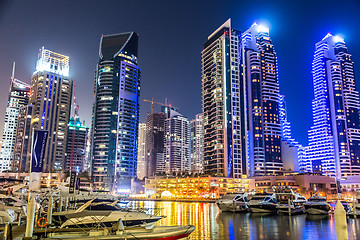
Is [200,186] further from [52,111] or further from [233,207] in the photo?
[52,111]

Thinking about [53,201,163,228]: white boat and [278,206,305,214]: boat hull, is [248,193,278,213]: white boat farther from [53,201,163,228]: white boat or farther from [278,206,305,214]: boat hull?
[53,201,163,228]: white boat

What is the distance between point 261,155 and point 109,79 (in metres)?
112

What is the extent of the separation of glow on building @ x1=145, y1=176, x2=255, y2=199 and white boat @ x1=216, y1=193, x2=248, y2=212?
3102 inches

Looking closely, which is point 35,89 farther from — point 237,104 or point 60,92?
point 237,104

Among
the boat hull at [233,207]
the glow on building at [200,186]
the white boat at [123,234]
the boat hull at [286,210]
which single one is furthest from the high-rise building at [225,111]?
the white boat at [123,234]

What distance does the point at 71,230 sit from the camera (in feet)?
83.0

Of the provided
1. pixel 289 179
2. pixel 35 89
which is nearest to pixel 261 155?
pixel 289 179

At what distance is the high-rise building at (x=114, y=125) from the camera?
182875 millimetres

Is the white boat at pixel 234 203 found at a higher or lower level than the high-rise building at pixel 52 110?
lower

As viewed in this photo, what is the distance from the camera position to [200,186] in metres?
156

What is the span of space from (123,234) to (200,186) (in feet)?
453

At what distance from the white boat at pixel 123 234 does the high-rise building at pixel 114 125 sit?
15878 cm

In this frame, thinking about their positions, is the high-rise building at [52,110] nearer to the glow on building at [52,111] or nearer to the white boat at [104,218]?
the glow on building at [52,111]

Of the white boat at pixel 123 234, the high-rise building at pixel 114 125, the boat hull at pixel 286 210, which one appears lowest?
the boat hull at pixel 286 210
